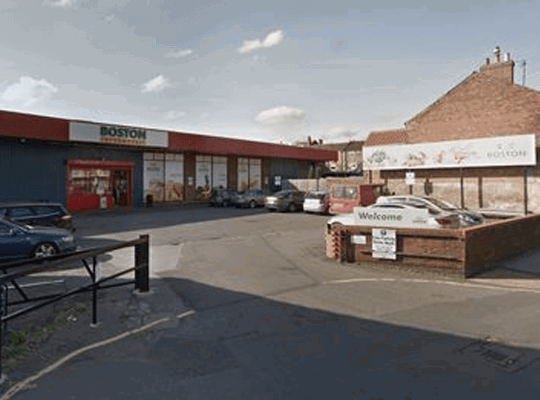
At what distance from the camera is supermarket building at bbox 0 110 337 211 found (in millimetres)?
22859

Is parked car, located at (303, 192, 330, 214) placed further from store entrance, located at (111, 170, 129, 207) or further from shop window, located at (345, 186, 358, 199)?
store entrance, located at (111, 170, 129, 207)

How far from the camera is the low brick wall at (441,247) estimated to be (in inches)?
393

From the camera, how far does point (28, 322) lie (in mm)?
6582

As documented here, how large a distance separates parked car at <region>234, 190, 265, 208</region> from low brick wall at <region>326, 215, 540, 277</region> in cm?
1905

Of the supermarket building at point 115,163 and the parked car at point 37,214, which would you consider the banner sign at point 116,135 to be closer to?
the supermarket building at point 115,163

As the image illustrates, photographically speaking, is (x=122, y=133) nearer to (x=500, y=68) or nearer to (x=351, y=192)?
(x=351, y=192)

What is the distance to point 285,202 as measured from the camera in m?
27.6

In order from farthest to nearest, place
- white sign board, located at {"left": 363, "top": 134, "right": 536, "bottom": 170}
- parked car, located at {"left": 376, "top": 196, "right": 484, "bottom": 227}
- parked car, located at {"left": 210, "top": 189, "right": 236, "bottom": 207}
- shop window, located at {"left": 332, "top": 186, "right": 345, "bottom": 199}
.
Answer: parked car, located at {"left": 210, "top": 189, "right": 236, "bottom": 207} < shop window, located at {"left": 332, "top": 186, "right": 345, "bottom": 199} < white sign board, located at {"left": 363, "top": 134, "right": 536, "bottom": 170} < parked car, located at {"left": 376, "top": 196, "right": 484, "bottom": 227}

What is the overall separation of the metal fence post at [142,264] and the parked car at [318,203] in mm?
18449

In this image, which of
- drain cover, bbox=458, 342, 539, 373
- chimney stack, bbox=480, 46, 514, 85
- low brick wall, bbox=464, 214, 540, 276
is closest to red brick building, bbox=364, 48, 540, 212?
chimney stack, bbox=480, 46, 514, 85

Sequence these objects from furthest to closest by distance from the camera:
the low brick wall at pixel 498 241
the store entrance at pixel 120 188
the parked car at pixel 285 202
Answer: the store entrance at pixel 120 188
the parked car at pixel 285 202
the low brick wall at pixel 498 241

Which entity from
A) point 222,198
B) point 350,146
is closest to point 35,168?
point 222,198

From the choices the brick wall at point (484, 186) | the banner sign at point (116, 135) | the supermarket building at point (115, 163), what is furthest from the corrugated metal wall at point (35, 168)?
the brick wall at point (484, 186)

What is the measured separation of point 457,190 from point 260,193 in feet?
46.2
